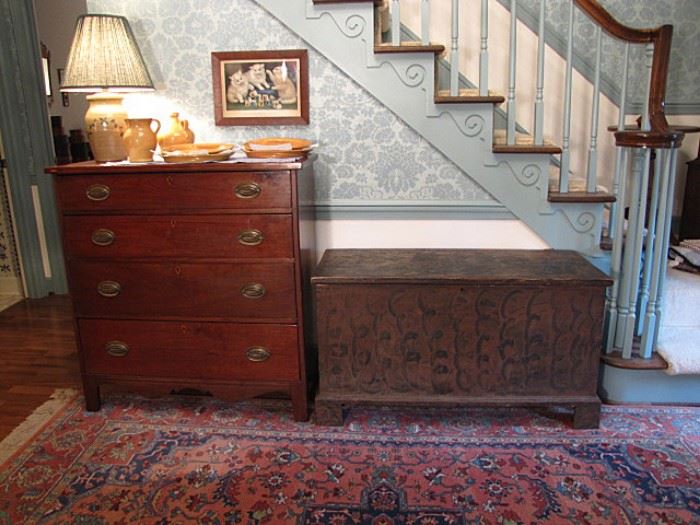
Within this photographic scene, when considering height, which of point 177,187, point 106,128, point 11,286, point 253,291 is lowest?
point 11,286

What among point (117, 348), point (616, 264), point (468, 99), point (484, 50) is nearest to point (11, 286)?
point (117, 348)

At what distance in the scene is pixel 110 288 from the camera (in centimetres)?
233

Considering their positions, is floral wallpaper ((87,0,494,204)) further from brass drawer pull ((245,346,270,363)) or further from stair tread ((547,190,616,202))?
brass drawer pull ((245,346,270,363))

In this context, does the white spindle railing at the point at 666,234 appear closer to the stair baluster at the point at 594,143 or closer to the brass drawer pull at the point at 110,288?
the stair baluster at the point at 594,143

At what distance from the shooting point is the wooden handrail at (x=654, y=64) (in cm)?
221

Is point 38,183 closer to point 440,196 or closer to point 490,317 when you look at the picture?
point 440,196

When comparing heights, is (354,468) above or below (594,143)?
below

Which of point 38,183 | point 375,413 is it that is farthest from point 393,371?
point 38,183

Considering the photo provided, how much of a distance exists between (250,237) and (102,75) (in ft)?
2.89

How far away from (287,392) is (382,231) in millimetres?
827

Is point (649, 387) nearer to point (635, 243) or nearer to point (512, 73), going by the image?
point (635, 243)

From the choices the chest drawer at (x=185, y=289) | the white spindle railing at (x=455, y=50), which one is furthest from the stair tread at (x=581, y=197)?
the chest drawer at (x=185, y=289)

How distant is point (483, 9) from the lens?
7.71 feet

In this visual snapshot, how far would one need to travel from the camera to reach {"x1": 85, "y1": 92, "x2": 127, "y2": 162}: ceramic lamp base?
7.63 ft
